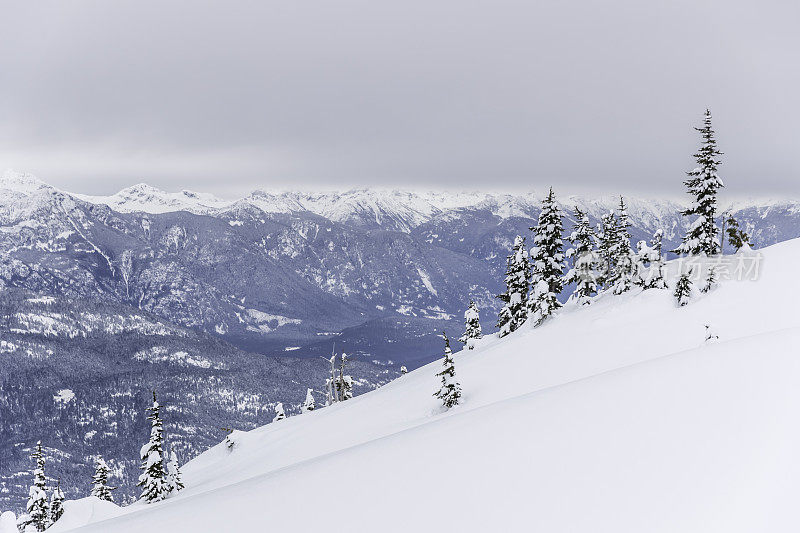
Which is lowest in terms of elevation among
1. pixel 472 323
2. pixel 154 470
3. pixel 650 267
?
pixel 154 470

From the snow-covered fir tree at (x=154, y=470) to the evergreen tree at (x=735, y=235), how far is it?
3979 centimetres

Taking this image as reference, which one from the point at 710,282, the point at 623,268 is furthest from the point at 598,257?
the point at 710,282

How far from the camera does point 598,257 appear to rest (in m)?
47.8

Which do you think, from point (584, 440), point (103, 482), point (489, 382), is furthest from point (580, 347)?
point (103, 482)

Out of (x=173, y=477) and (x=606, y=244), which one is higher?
(x=606, y=244)

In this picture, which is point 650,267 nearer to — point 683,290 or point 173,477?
point 683,290

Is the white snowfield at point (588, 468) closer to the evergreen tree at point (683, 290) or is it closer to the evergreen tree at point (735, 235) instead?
the evergreen tree at point (683, 290)

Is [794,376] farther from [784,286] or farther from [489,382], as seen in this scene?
[784,286]

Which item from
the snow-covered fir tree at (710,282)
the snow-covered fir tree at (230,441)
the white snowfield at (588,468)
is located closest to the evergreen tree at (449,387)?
the snow-covered fir tree at (710,282)

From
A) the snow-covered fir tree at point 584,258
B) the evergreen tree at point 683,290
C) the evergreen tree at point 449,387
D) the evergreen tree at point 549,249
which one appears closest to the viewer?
the evergreen tree at point 449,387

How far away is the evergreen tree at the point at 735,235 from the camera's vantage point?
3544 centimetres

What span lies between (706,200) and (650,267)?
338 inches

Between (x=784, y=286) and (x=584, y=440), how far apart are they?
1147 inches

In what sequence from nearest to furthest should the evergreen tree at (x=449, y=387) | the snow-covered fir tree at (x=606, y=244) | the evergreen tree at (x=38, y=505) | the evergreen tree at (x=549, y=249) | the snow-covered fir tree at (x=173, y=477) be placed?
1. the evergreen tree at (x=449, y=387)
2. the snow-covered fir tree at (x=173, y=477)
3. the evergreen tree at (x=38, y=505)
4. the evergreen tree at (x=549, y=249)
5. the snow-covered fir tree at (x=606, y=244)
